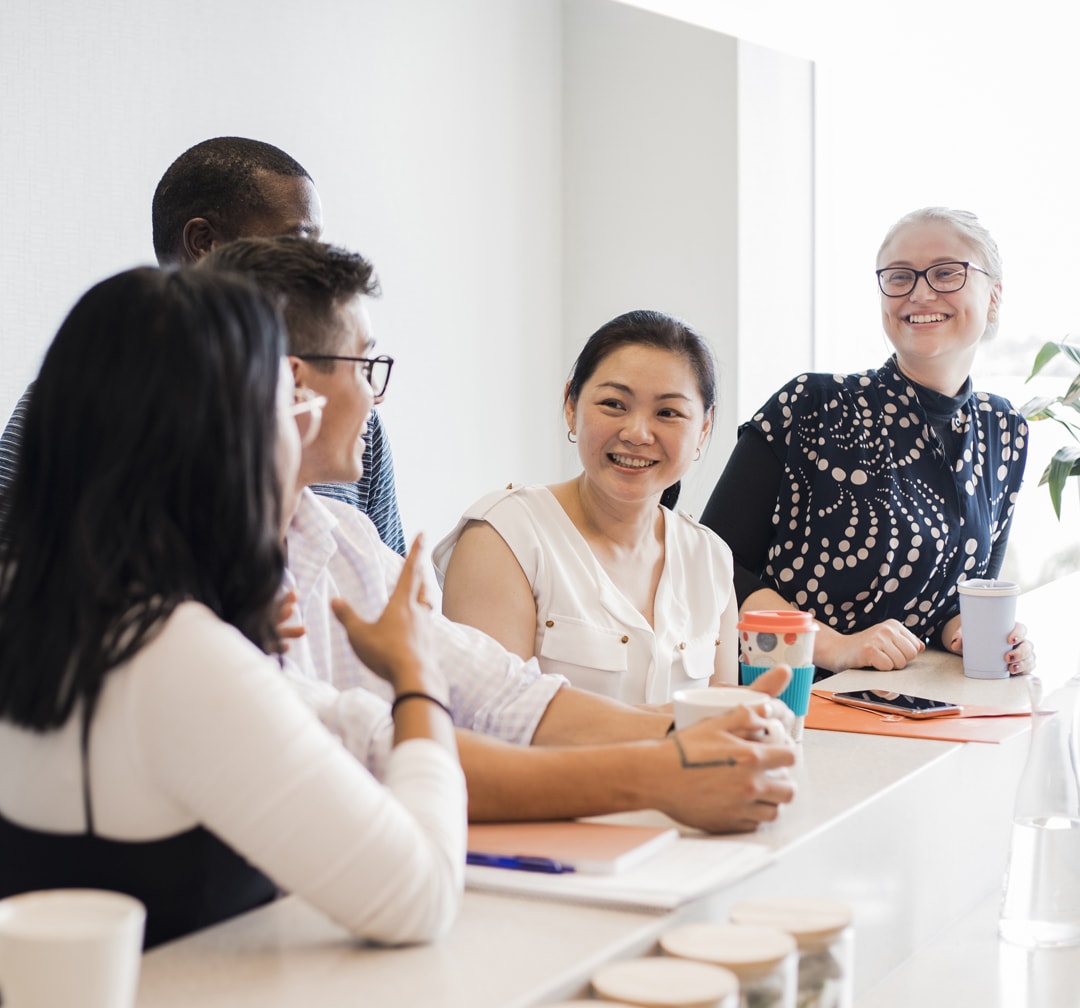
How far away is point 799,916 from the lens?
1.02 meters

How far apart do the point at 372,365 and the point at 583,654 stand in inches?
27.5

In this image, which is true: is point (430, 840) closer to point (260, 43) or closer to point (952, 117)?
point (260, 43)

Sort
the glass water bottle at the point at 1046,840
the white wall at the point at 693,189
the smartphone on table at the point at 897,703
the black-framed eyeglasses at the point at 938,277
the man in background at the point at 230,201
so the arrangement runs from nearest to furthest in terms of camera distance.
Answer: the glass water bottle at the point at 1046,840
the smartphone on table at the point at 897,703
the man in background at the point at 230,201
the black-framed eyeglasses at the point at 938,277
the white wall at the point at 693,189

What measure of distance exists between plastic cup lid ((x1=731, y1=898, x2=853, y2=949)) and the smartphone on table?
0.84 m

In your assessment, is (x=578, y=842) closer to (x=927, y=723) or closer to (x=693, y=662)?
(x=927, y=723)

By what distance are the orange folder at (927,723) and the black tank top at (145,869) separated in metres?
0.97

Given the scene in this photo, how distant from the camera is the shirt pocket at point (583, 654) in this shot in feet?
6.77

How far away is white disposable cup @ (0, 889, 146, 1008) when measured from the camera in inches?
29.4

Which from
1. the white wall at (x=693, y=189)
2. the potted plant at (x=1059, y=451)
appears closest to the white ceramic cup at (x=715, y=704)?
the potted plant at (x=1059, y=451)

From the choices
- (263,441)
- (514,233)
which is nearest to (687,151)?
(514,233)

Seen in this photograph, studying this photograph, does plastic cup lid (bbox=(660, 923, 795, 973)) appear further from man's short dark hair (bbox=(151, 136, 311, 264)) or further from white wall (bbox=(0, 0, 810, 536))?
white wall (bbox=(0, 0, 810, 536))

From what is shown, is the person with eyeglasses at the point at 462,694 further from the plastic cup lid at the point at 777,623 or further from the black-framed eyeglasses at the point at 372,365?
the plastic cup lid at the point at 777,623

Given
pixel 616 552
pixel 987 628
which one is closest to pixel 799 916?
pixel 616 552

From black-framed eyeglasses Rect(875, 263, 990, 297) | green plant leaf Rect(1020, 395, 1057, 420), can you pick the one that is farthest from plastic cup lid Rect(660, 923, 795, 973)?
green plant leaf Rect(1020, 395, 1057, 420)
